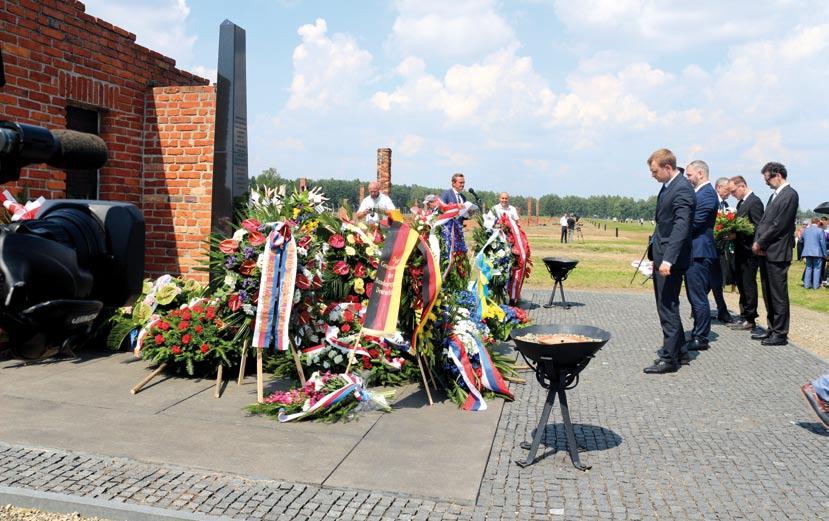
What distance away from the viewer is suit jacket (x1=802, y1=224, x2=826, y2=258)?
1791 centimetres

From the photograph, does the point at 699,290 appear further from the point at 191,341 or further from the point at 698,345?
the point at 191,341

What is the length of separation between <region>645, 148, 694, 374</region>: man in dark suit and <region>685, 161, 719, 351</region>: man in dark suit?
1.22 meters

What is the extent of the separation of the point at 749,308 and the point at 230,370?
25.3 feet

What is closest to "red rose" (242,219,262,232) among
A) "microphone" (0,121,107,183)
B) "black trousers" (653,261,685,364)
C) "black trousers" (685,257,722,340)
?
"microphone" (0,121,107,183)

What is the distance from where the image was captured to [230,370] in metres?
6.76

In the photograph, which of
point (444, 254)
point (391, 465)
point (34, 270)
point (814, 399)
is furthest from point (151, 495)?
point (814, 399)

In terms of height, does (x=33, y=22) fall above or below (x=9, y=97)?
above

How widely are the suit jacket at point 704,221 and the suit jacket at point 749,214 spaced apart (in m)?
2.32

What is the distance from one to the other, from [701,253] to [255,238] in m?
5.50

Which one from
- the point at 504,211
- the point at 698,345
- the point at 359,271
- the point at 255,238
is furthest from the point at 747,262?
the point at 255,238

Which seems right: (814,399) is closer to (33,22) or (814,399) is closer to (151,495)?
(151,495)

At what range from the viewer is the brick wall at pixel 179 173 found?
29.9 ft

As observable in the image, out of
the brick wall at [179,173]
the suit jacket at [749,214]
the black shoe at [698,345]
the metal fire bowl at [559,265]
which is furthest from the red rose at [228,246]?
the suit jacket at [749,214]

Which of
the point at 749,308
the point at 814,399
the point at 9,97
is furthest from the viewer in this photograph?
the point at 749,308
